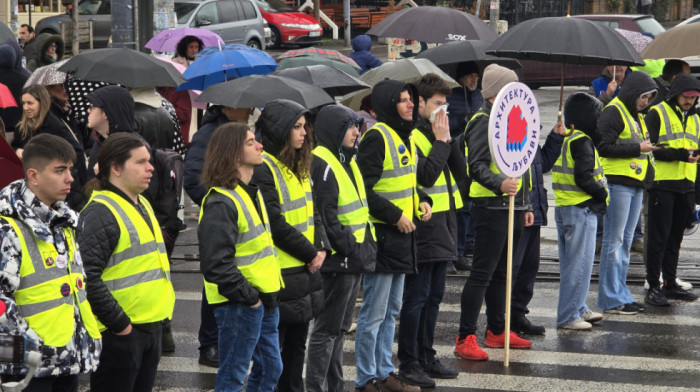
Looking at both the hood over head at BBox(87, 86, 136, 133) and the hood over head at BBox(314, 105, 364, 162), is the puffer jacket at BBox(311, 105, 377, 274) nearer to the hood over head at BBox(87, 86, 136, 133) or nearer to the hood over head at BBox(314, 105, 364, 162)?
the hood over head at BBox(314, 105, 364, 162)

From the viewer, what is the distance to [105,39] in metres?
27.5

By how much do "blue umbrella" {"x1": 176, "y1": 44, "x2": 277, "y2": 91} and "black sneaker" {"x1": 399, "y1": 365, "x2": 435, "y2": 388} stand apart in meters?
4.20

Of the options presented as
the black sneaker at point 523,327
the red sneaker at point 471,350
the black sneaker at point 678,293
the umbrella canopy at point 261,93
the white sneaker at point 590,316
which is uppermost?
the umbrella canopy at point 261,93

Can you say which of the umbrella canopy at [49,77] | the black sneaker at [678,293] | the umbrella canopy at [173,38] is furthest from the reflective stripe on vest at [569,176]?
the umbrella canopy at [173,38]

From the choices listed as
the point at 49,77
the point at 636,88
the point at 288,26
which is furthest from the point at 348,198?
the point at 288,26

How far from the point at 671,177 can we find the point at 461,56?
8.37 feet

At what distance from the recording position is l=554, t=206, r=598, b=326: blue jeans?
9.00 metres

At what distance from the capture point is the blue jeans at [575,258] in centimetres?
900

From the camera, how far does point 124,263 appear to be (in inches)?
213

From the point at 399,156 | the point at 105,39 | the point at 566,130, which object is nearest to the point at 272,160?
the point at 399,156

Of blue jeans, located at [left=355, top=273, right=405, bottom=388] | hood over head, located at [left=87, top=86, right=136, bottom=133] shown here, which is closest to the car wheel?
hood over head, located at [left=87, top=86, right=136, bottom=133]

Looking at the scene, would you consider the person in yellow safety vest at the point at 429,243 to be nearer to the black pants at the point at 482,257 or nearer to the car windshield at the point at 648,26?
the black pants at the point at 482,257

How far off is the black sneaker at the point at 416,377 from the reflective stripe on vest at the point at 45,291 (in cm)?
301

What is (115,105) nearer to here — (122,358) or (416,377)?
(122,358)
